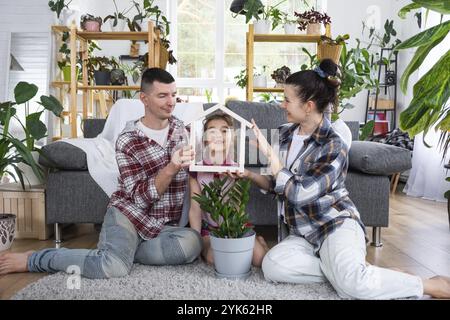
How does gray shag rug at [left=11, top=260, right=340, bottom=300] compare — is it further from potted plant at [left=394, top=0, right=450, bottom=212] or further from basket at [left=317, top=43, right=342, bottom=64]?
basket at [left=317, top=43, right=342, bottom=64]

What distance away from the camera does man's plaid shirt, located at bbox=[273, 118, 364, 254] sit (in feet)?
5.29

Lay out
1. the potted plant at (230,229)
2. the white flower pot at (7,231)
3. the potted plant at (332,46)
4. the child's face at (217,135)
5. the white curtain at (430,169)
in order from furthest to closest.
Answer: the white curtain at (430,169) → the potted plant at (332,46) → the white flower pot at (7,231) → the child's face at (217,135) → the potted plant at (230,229)

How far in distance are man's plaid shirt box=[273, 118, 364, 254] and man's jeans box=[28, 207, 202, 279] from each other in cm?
44

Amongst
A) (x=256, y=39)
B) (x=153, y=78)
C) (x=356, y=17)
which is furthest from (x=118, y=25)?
(x=356, y=17)

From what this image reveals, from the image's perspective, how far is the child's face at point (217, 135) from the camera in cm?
170

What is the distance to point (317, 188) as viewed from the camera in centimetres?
160

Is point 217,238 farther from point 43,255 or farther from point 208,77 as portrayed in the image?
point 208,77

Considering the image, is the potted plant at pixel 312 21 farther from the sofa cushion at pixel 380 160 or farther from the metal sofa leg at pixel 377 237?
the metal sofa leg at pixel 377 237

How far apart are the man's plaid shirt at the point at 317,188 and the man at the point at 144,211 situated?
1.36 ft

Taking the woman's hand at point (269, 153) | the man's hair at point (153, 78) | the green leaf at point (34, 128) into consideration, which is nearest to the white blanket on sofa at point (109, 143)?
the green leaf at point (34, 128)

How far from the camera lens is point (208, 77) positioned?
619 centimetres

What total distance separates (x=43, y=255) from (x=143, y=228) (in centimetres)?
40

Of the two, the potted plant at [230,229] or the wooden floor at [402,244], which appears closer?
the potted plant at [230,229]

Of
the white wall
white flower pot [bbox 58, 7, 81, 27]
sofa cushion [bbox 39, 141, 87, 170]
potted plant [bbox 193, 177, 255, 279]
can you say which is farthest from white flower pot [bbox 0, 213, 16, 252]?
the white wall
